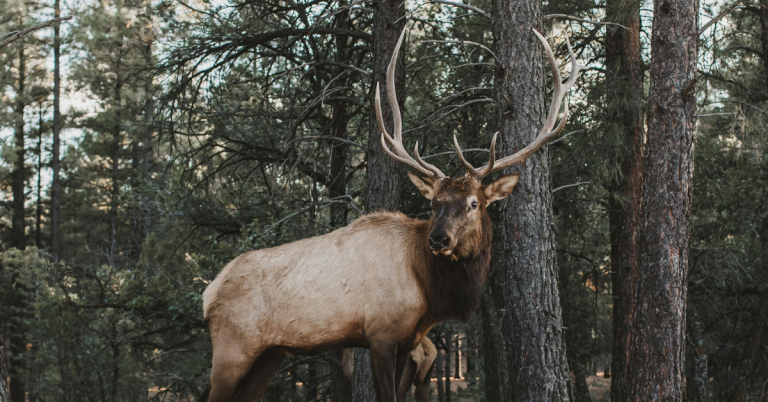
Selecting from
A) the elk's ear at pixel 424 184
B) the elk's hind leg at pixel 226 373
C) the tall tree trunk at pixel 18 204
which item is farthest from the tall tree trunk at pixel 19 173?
the elk's ear at pixel 424 184

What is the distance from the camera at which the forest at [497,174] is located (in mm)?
5891

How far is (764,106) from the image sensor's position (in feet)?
39.6

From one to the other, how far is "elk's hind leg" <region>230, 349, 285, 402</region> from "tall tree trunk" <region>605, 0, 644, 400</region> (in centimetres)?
647

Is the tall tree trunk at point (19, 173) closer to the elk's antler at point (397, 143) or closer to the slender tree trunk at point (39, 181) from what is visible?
the slender tree trunk at point (39, 181)

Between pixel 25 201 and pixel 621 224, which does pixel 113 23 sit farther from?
pixel 621 224

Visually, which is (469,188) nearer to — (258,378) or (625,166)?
(258,378)

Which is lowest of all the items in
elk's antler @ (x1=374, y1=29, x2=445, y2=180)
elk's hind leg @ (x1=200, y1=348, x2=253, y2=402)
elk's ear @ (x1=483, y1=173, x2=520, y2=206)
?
elk's hind leg @ (x1=200, y1=348, x2=253, y2=402)

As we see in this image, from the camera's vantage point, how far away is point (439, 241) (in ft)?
15.8

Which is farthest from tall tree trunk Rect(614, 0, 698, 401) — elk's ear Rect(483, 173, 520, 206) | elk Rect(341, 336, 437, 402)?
elk Rect(341, 336, 437, 402)

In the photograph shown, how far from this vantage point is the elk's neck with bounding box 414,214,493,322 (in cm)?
532

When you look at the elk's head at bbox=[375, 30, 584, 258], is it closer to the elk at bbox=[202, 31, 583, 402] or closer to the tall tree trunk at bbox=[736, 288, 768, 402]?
the elk at bbox=[202, 31, 583, 402]

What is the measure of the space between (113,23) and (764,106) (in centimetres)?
1958

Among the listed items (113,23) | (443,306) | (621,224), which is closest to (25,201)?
(113,23)

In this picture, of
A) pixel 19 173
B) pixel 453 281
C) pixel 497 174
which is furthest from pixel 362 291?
pixel 19 173
